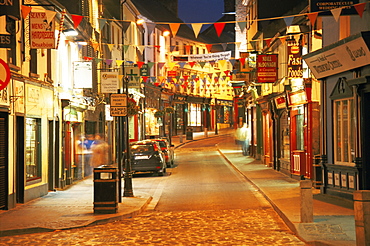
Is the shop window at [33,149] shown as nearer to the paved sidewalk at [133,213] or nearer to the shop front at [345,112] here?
the paved sidewalk at [133,213]

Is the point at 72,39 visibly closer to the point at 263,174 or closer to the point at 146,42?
the point at 263,174

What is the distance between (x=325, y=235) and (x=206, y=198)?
776 centimetres

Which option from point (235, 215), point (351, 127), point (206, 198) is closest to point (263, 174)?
point (206, 198)

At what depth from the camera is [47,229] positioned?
41.2ft

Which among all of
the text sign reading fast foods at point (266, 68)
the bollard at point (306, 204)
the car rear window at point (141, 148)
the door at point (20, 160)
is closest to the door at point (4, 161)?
the door at point (20, 160)

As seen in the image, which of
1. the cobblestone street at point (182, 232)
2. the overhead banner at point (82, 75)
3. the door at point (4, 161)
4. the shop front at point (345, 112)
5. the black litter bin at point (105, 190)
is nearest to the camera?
the cobblestone street at point (182, 232)

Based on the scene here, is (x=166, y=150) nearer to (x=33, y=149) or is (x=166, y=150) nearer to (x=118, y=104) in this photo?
(x=33, y=149)

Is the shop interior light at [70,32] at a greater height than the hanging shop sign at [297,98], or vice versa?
the shop interior light at [70,32]

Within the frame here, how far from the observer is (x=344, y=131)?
17047 mm

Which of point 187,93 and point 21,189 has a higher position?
point 187,93

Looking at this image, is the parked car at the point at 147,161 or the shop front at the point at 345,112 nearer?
the shop front at the point at 345,112

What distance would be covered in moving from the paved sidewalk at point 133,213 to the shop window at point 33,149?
868mm

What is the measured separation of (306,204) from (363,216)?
344cm

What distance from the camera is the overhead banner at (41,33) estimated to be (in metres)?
17.0
